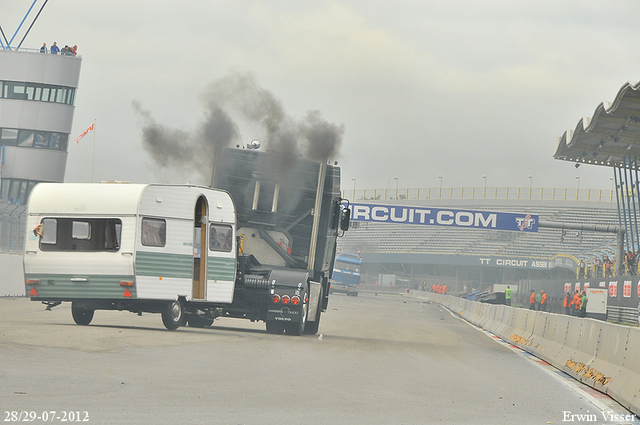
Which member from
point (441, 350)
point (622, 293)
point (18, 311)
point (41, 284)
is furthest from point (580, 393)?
point (622, 293)

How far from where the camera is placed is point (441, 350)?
16250 millimetres

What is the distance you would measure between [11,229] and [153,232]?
1602cm

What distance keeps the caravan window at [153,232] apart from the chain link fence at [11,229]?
A: 592 inches

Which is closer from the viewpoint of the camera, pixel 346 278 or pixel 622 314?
pixel 622 314

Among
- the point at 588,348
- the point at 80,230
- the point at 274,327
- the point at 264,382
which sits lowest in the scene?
the point at 264,382

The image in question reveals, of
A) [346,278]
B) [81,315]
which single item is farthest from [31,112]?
[81,315]

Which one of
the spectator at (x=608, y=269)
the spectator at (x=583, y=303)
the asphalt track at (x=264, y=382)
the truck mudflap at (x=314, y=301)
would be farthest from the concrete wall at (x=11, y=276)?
the spectator at (x=608, y=269)

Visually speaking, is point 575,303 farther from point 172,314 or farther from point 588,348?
point 172,314

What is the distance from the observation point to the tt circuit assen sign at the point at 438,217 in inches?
2117

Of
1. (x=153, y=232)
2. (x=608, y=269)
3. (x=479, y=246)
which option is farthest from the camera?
(x=479, y=246)

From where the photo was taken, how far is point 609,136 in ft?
120

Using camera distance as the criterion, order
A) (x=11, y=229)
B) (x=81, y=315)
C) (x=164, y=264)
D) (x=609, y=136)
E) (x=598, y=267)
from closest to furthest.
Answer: (x=164, y=264) → (x=81, y=315) → (x=11, y=229) → (x=609, y=136) → (x=598, y=267)

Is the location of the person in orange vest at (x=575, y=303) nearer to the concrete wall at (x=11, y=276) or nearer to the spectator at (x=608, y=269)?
the spectator at (x=608, y=269)

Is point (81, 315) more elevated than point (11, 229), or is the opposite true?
point (11, 229)
